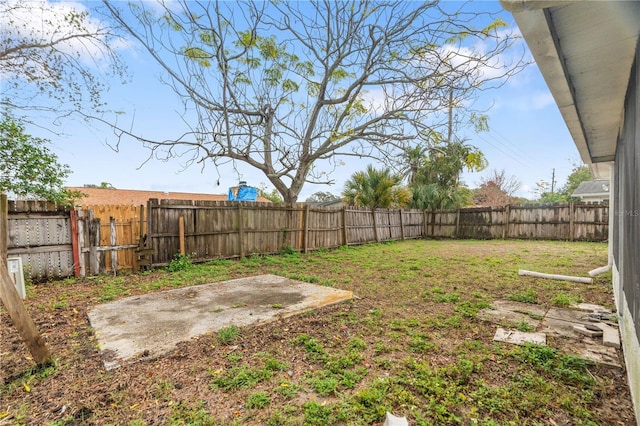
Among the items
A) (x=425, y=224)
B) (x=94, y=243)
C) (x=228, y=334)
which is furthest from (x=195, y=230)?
(x=425, y=224)

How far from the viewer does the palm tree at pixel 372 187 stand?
1204 cm

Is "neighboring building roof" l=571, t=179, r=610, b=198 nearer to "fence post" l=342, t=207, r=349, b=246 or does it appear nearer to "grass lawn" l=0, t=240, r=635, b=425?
"fence post" l=342, t=207, r=349, b=246

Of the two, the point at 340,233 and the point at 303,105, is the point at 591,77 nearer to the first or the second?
the point at 303,105

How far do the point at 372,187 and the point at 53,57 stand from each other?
10054 millimetres

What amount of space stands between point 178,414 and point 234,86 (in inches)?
306

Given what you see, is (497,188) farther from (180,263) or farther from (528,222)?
(180,263)

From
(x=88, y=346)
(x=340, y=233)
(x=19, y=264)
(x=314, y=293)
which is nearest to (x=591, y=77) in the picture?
(x=314, y=293)

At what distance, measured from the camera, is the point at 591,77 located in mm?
1836

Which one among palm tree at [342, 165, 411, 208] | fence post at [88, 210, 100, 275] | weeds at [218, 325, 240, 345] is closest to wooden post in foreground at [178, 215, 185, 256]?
fence post at [88, 210, 100, 275]

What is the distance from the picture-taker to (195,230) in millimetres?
6414

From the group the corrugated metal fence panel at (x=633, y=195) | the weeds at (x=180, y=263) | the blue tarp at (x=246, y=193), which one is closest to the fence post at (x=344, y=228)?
the blue tarp at (x=246, y=193)

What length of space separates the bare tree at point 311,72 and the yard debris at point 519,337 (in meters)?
5.38

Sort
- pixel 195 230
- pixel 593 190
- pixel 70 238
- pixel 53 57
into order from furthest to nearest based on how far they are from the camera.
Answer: pixel 593 190
pixel 195 230
pixel 53 57
pixel 70 238

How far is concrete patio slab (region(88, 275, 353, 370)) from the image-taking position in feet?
8.11
